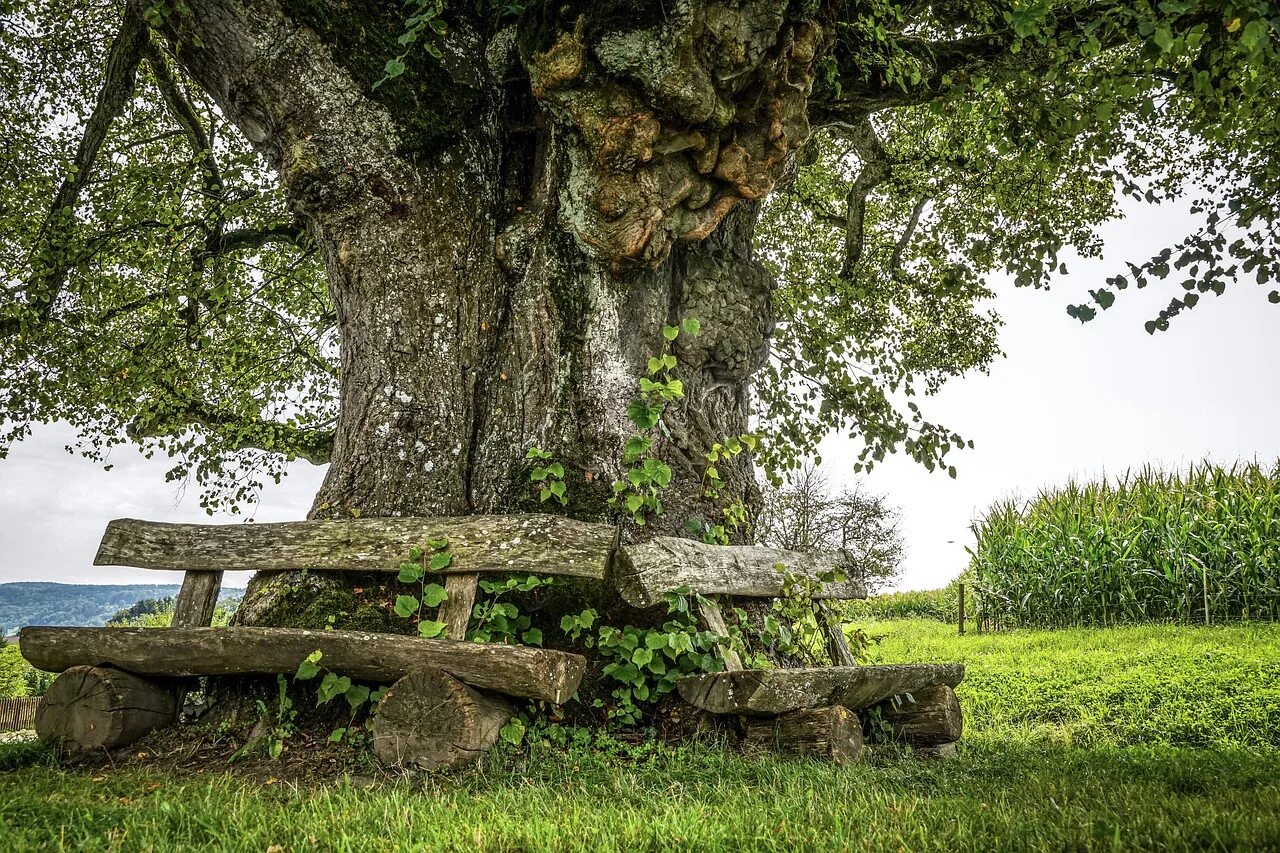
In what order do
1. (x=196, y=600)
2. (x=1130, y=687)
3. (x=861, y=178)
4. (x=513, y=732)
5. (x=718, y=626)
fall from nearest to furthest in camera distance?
(x=513, y=732)
(x=718, y=626)
(x=196, y=600)
(x=1130, y=687)
(x=861, y=178)

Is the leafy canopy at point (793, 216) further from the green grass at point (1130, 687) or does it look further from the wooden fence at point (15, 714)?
the wooden fence at point (15, 714)

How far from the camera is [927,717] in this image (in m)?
5.29

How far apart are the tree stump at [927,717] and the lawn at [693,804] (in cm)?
21

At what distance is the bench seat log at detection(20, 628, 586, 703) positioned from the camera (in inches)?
157

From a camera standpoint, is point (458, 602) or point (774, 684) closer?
point (774, 684)

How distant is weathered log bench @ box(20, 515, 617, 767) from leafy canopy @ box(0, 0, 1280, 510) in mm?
3415

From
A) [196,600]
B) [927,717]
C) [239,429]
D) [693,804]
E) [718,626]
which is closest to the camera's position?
[693,804]

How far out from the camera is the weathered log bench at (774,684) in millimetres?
4340

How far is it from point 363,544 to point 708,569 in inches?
75.2

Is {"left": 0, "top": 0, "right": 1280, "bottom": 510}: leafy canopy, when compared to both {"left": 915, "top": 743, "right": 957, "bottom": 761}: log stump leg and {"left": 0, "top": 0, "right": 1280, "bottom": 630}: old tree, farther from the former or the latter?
{"left": 915, "top": 743, "right": 957, "bottom": 761}: log stump leg

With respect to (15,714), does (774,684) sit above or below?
above

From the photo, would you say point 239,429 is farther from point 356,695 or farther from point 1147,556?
point 1147,556


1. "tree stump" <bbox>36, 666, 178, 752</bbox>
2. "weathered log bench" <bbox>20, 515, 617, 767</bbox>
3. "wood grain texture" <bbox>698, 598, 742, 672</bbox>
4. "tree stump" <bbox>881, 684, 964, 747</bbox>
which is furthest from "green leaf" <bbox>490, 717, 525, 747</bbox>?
"tree stump" <bbox>881, 684, 964, 747</bbox>

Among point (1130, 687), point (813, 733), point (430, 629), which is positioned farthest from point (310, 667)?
point (1130, 687)
